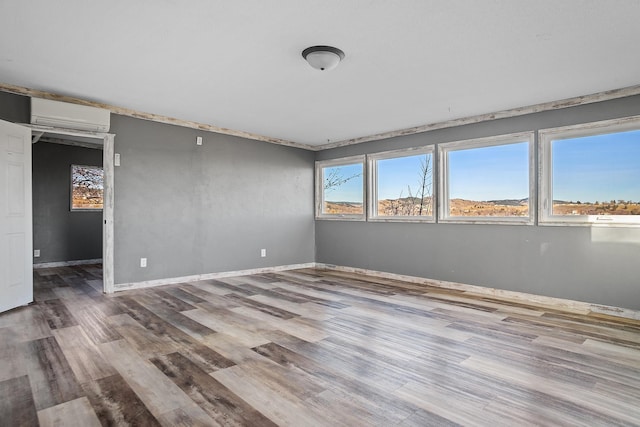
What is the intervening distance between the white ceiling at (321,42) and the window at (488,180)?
62cm

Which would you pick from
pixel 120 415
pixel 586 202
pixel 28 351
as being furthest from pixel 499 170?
pixel 28 351

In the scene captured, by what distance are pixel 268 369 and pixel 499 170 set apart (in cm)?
412

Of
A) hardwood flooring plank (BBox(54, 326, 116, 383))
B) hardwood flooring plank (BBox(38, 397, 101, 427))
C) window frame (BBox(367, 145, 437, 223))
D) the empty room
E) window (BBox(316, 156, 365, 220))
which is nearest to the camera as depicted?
hardwood flooring plank (BBox(38, 397, 101, 427))

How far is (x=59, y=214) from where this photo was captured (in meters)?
7.34

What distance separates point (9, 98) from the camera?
408cm

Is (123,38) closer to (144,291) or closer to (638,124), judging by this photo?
(144,291)

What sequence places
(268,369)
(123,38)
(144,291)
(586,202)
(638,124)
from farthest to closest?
(144,291), (586,202), (638,124), (123,38), (268,369)

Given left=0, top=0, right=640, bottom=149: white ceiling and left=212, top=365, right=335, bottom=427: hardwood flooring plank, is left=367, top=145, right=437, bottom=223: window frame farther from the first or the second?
left=212, top=365, right=335, bottom=427: hardwood flooring plank

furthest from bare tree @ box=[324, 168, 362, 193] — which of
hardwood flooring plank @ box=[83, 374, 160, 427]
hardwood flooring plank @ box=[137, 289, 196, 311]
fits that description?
hardwood flooring plank @ box=[83, 374, 160, 427]

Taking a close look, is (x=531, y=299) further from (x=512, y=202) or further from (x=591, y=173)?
(x=591, y=173)

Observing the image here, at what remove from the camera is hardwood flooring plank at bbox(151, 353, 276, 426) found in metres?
1.92

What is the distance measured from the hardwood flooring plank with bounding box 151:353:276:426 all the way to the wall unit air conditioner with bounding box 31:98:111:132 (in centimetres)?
329

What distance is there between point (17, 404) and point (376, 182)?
553 cm

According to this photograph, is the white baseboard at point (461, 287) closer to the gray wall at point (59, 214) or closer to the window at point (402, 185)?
the window at point (402, 185)
